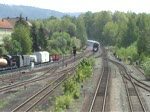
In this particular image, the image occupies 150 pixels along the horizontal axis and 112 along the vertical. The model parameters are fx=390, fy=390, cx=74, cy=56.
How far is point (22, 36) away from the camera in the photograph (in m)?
90.2

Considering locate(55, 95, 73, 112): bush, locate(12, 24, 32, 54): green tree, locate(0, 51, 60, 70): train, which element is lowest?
locate(55, 95, 73, 112): bush

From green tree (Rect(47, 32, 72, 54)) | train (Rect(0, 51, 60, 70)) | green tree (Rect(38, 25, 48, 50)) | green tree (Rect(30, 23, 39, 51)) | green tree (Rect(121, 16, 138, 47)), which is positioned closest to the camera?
train (Rect(0, 51, 60, 70))

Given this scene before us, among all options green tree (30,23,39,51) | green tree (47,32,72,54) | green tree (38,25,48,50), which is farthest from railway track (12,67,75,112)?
green tree (47,32,72,54)

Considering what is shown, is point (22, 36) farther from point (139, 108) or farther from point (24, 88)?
point (139, 108)

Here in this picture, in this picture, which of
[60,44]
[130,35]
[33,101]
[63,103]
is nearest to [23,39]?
[60,44]

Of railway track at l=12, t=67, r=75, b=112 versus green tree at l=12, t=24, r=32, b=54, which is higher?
green tree at l=12, t=24, r=32, b=54

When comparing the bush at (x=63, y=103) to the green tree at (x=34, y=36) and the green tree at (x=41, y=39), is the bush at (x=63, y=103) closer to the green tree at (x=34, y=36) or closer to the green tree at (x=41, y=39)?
the green tree at (x=34, y=36)

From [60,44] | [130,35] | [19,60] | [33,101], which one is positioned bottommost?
[33,101]

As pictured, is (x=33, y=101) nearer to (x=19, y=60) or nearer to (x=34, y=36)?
(x=19, y=60)

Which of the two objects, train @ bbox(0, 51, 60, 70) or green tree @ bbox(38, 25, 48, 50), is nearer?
train @ bbox(0, 51, 60, 70)

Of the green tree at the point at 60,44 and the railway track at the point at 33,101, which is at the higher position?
the green tree at the point at 60,44

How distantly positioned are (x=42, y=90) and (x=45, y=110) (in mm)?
11770

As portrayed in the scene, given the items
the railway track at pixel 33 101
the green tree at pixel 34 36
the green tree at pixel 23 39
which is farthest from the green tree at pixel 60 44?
the railway track at pixel 33 101

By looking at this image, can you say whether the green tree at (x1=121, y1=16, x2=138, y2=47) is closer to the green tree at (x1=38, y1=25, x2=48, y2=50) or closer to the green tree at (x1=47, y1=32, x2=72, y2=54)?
the green tree at (x1=47, y1=32, x2=72, y2=54)
